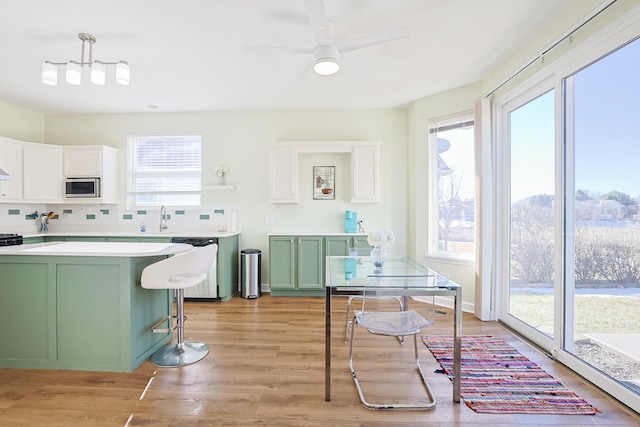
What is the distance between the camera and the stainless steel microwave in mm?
4262

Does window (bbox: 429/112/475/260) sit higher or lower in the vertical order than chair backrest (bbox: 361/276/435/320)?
higher

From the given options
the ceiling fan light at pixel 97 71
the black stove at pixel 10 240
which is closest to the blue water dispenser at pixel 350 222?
the ceiling fan light at pixel 97 71

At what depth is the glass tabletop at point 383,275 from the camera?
6.03 feet

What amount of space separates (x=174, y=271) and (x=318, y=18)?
6.59ft

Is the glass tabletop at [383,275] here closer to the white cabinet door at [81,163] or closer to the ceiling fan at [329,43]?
the ceiling fan at [329,43]

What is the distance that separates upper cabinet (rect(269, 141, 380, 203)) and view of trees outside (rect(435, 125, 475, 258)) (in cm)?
86

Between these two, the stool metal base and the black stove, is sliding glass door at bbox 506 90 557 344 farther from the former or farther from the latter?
the black stove

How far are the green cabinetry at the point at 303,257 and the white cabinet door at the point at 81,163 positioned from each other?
273cm

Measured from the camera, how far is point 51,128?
15.2 feet

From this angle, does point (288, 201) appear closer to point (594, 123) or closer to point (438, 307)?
point (438, 307)

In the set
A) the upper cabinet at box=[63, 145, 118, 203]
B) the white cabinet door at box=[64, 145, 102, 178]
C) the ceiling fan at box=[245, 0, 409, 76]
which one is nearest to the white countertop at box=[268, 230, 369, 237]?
the ceiling fan at box=[245, 0, 409, 76]

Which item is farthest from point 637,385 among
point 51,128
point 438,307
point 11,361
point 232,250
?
point 51,128

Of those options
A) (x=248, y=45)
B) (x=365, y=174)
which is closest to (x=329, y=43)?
(x=248, y=45)

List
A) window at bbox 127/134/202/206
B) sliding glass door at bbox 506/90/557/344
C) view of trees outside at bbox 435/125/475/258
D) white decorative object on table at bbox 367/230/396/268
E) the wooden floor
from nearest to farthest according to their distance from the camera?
the wooden floor < white decorative object on table at bbox 367/230/396/268 < sliding glass door at bbox 506/90/557/344 < view of trees outside at bbox 435/125/475/258 < window at bbox 127/134/202/206
